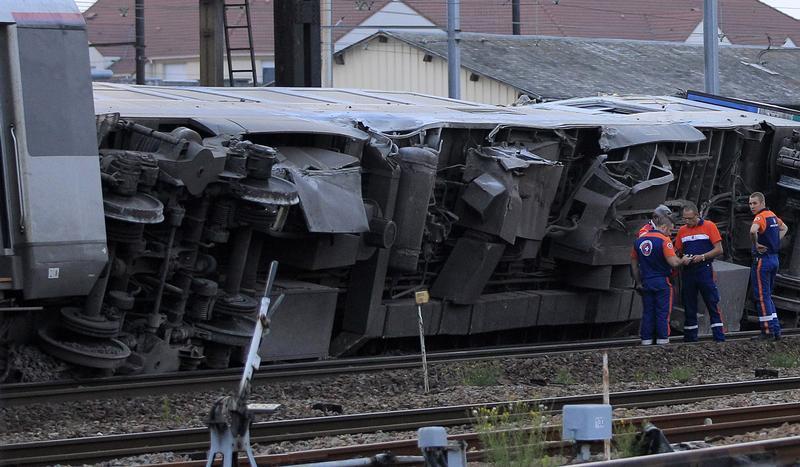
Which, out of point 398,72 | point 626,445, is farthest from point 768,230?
point 398,72

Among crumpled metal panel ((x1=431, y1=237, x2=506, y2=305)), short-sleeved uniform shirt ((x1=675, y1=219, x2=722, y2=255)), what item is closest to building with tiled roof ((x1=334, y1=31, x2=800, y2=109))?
short-sleeved uniform shirt ((x1=675, y1=219, x2=722, y2=255))

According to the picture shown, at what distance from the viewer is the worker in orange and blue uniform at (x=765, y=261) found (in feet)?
51.6

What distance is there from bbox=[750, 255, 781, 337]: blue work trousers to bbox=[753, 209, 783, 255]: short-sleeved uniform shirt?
0.39 ft

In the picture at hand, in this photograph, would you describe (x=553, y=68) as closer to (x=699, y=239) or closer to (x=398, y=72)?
(x=398, y=72)

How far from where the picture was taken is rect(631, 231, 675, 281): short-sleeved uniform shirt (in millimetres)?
14984

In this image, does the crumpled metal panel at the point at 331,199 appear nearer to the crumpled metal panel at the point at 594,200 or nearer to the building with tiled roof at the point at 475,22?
the crumpled metal panel at the point at 594,200

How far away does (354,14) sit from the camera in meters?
59.9

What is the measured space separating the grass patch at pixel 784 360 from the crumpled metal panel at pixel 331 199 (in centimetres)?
452

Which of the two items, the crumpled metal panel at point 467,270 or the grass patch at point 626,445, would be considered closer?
the grass patch at point 626,445

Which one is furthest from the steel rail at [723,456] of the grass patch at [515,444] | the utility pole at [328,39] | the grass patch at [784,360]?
the utility pole at [328,39]

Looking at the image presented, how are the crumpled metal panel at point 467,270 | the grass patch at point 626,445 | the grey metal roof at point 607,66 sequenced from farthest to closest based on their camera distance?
the grey metal roof at point 607,66 → the crumpled metal panel at point 467,270 → the grass patch at point 626,445

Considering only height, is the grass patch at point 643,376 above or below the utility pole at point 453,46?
below

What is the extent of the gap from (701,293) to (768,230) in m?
1.06

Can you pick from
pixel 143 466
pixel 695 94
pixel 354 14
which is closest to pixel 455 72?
pixel 695 94
